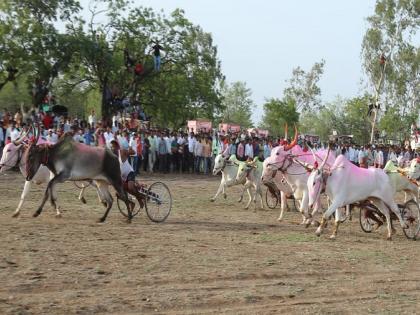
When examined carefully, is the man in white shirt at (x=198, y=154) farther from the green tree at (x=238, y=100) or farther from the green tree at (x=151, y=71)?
the green tree at (x=238, y=100)

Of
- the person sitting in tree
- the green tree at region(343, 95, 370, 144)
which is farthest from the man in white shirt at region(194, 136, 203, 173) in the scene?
the green tree at region(343, 95, 370, 144)

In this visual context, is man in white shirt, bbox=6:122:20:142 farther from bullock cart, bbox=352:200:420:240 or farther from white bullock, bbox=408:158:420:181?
white bullock, bbox=408:158:420:181

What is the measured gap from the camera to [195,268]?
9.69m

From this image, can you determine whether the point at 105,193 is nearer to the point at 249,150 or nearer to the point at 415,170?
the point at 415,170

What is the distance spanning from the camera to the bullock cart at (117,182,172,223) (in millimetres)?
14688

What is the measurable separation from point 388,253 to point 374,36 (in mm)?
47648

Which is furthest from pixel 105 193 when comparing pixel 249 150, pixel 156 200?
pixel 249 150

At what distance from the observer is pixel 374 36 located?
56844 mm

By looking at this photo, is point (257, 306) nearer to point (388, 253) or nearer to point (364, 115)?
point (388, 253)

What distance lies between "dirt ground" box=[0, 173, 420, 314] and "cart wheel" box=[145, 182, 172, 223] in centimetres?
33

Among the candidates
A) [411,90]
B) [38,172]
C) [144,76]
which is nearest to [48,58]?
[144,76]

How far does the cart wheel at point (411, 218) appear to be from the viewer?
14438 mm

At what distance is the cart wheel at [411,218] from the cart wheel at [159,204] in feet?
17.4

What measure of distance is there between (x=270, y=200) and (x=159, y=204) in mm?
6463
